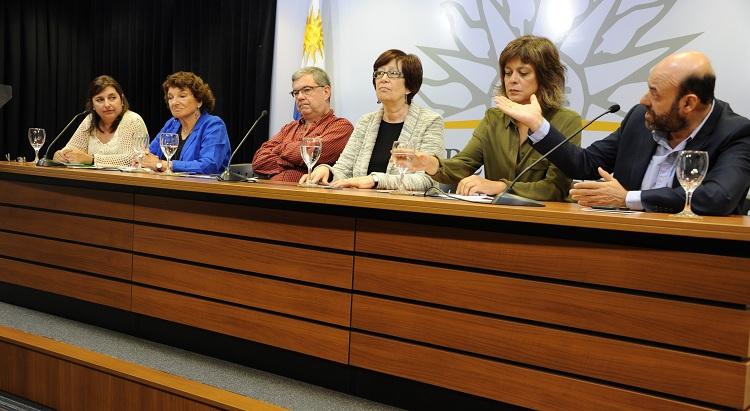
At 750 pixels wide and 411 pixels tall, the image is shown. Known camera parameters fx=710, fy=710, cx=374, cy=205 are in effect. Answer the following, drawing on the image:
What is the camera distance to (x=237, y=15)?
21.9 feet

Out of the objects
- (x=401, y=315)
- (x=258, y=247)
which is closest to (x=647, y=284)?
(x=401, y=315)

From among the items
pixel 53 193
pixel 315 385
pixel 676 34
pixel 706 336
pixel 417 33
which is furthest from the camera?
pixel 417 33

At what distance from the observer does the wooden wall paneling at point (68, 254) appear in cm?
328

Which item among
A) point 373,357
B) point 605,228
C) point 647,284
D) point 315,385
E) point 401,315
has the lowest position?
point 315,385

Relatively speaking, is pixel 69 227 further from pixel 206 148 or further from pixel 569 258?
pixel 569 258

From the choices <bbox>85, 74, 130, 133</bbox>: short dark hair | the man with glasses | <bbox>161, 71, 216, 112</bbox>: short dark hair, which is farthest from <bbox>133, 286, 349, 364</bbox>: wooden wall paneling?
<bbox>85, 74, 130, 133</bbox>: short dark hair

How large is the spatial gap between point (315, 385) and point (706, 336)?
4.55 feet

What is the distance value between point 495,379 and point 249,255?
1.12 meters

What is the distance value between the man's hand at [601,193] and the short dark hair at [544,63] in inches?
26.8

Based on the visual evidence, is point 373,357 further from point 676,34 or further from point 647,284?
point 676,34

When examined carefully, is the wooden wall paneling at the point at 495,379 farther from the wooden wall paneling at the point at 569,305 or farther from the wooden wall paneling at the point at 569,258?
the wooden wall paneling at the point at 569,258

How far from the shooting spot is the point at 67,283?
11.4 feet

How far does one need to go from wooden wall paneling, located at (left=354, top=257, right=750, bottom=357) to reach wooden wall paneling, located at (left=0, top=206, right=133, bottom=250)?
134 centimetres

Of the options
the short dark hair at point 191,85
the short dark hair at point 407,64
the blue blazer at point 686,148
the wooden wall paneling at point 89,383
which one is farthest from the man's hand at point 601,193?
the short dark hair at point 191,85
